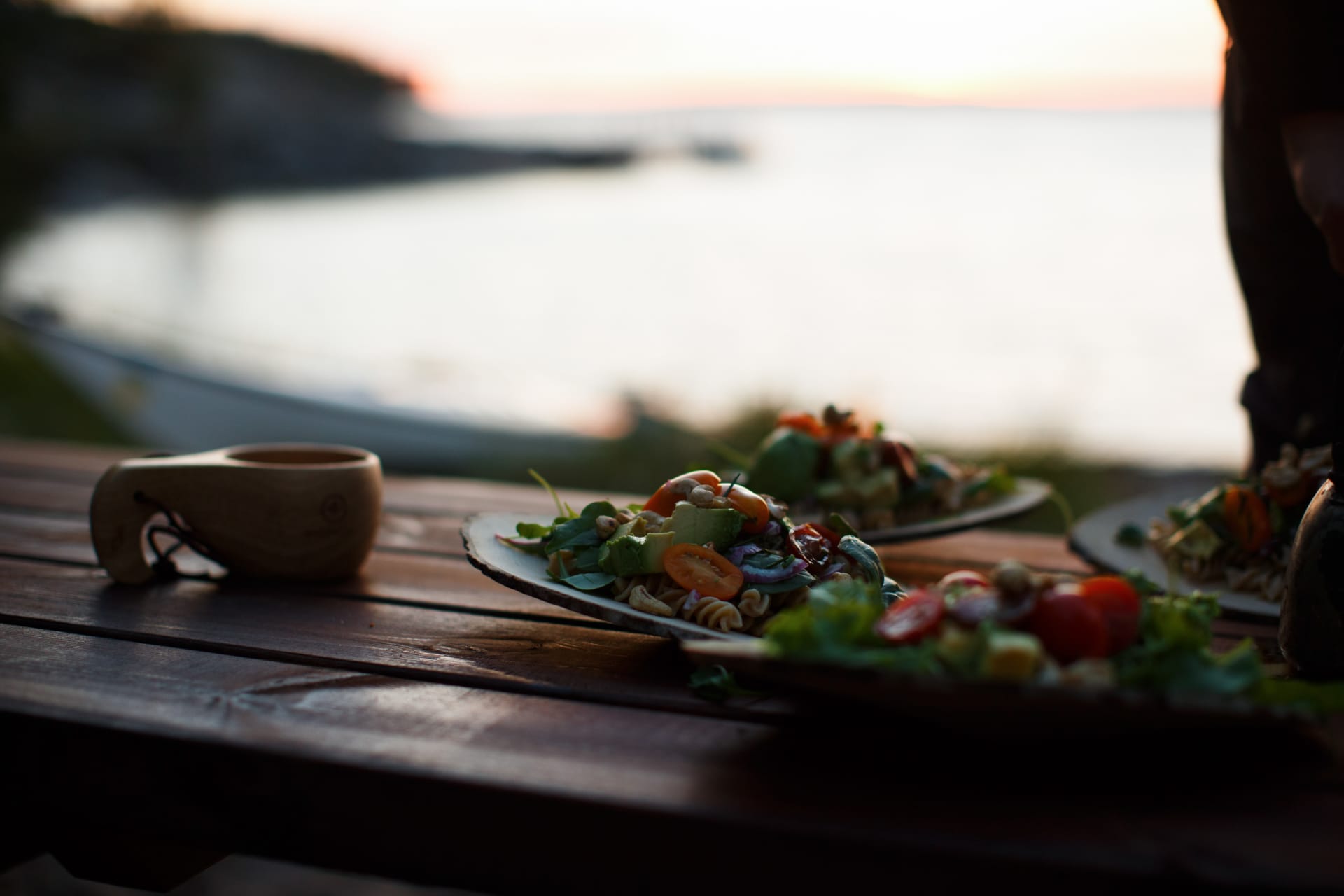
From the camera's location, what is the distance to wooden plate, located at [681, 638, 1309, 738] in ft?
2.58

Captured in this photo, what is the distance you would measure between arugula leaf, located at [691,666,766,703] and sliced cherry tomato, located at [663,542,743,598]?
0.25 feet

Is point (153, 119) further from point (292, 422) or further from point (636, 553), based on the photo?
point (636, 553)

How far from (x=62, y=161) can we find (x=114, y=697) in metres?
14.5

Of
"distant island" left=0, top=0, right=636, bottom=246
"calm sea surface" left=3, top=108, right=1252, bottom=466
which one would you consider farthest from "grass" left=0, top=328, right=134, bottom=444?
"distant island" left=0, top=0, right=636, bottom=246

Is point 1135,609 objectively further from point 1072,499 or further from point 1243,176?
point 1072,499

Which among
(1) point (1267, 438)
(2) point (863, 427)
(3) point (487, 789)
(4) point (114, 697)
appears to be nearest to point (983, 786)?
(3) point (487, 789)

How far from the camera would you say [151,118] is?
16.9m

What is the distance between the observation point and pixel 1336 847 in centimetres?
81

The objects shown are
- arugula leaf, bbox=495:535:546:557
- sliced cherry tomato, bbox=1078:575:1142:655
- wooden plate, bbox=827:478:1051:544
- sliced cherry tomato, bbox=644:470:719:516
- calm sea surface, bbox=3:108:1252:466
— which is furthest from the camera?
calm sea surface, bbox=3:108:1252:466

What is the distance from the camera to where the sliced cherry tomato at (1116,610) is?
2.92 ft

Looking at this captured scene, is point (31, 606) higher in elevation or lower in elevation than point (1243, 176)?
lower

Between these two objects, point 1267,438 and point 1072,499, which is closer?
point 1267,438

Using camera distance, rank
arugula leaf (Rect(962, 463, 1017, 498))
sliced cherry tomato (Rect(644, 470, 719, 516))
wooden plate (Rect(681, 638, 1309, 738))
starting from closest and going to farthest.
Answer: wooden plate (Rect(681, 638, 1309, 738)), sliced cherry tomato (Rect(644, 470, 719, 516)), arugula leaf (Rect(962, 463, 1017, 498))

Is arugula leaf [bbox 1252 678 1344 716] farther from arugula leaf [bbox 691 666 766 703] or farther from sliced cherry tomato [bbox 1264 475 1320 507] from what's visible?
sliced cherry tomato [bbox 1264 475 1320 507]
